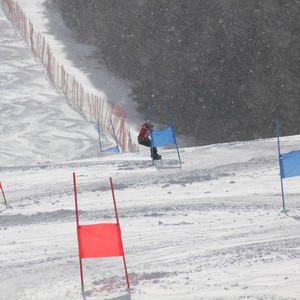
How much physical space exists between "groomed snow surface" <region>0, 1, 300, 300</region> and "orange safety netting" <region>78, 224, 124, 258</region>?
1.80 ft

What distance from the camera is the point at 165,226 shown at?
12.1 metres

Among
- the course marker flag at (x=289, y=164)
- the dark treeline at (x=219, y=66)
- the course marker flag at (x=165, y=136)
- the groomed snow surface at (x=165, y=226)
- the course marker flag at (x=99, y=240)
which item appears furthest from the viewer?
the dark treeline at (x=219, y=66)

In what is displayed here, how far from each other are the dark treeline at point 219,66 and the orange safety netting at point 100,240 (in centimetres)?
2452

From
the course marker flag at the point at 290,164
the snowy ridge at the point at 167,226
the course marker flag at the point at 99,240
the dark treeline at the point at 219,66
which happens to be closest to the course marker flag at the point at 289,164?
the course marker flag at the point at 290,164

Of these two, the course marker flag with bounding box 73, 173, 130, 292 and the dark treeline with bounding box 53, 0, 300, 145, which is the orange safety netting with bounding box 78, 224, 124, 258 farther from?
the dark treeline with bounding box 53, 0, 300, 145

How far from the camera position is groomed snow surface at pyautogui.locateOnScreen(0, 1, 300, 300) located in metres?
9.23

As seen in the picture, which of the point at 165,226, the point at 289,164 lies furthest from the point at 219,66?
the point at 165,226

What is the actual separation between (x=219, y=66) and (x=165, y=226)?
25157 millimetres

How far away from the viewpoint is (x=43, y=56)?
122ft

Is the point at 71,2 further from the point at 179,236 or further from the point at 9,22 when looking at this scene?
the point at 179,236

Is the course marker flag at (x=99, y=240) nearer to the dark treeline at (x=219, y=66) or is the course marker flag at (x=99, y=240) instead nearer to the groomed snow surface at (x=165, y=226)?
the groomed snow surface at (x=165, y=226)

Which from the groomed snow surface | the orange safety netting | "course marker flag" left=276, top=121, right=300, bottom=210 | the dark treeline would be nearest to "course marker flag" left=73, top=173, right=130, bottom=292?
the orange safety netting

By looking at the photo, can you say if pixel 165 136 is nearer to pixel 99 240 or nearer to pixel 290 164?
pixel 290 164

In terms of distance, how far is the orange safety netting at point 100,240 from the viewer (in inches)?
343
